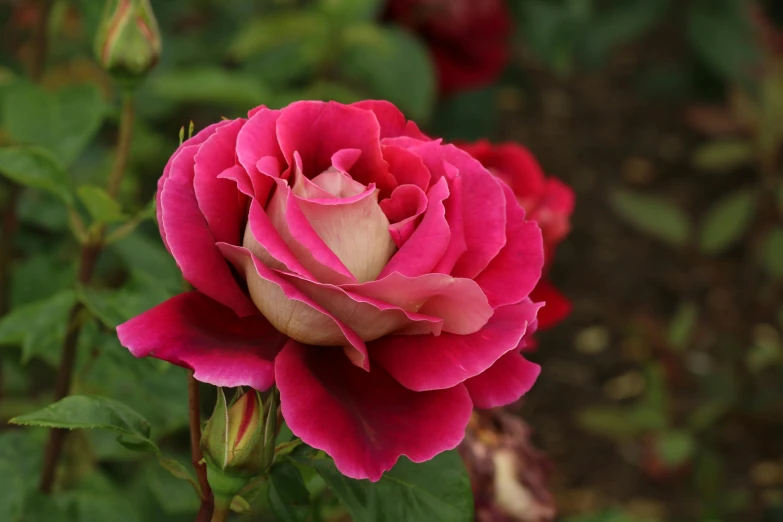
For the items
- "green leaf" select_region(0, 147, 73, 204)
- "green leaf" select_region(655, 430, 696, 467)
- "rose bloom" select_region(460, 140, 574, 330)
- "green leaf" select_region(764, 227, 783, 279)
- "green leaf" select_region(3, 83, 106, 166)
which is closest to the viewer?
"green leaf" select_region(0, 147, 73, 204)

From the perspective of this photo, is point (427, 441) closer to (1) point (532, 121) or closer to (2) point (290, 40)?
(2) point (290, 40)

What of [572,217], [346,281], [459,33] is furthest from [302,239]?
[572,217]

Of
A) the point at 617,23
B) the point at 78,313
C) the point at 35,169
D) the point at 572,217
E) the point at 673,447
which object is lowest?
the point at 572,217

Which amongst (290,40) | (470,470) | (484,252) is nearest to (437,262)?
(484,252)

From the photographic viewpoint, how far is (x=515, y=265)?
18.4 inches

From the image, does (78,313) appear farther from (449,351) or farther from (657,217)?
(657,217)

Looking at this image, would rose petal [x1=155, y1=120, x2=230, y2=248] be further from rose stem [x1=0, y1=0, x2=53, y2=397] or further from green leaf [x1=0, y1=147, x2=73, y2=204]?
rose stem [x1=0, y1=0, x2=53, y2=397]

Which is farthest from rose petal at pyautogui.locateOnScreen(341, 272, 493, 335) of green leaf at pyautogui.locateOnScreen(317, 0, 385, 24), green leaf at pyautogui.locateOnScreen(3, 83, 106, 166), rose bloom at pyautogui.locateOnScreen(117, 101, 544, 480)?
green leaf at pyautogui.locateOnScreen(317, 0, 385, 24)

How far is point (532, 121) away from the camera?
2375 millimetres

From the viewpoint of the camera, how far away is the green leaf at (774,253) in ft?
5.02

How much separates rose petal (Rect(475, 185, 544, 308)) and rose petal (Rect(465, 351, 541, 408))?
1.2 inches

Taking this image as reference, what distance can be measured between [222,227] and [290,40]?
873 mm

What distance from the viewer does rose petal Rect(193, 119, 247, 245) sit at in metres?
0.43

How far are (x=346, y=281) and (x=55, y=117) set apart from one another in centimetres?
54
